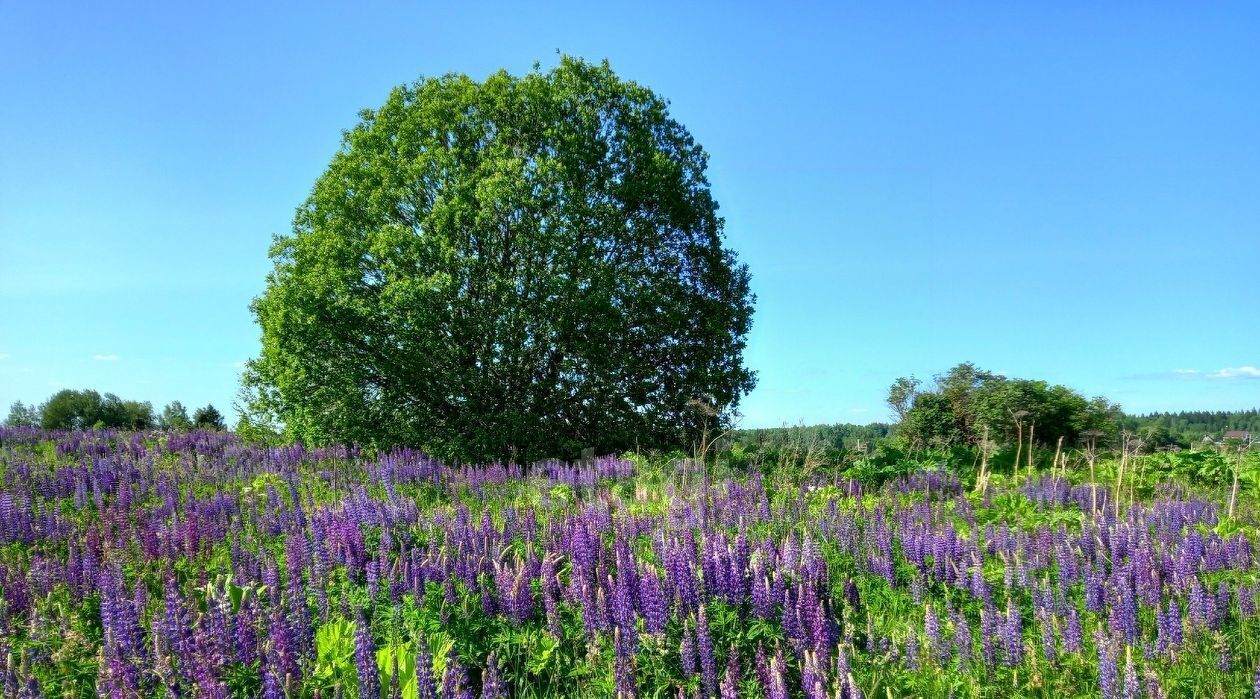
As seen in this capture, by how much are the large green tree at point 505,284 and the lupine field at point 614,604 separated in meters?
9.83

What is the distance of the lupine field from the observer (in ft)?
13.3

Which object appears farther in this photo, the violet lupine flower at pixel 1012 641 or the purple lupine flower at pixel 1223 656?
the purple lupine flower at pixel 1223 656

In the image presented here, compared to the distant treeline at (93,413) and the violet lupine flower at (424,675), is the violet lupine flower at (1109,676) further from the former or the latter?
the distant treeline at (93,413)

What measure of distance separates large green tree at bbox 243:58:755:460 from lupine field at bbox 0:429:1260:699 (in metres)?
9.83

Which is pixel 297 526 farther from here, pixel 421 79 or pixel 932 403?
pixel 932 403

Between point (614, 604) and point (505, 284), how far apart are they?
14262 mm

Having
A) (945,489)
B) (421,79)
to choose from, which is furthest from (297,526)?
(421,79)

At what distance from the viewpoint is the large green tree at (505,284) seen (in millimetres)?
18453

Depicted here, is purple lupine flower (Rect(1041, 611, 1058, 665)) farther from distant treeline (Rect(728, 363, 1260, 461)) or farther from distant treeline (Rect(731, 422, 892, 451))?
distant treeline (Rect(728, 363, 1260, 461))

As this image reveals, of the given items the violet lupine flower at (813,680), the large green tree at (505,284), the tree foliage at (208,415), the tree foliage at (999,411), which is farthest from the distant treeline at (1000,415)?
the violet lupine flower at (813,680)

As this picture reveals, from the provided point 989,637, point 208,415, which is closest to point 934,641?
point 989,637

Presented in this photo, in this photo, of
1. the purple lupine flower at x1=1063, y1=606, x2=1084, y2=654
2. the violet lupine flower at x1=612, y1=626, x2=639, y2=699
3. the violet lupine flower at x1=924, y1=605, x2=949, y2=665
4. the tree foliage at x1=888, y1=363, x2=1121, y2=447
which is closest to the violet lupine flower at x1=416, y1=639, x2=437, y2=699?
the violet lupine flower at x1=612, y1=626, x2=639, y2=699

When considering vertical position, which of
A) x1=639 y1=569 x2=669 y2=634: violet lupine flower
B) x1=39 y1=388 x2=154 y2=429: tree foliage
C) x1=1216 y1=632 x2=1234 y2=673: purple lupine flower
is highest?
x1=39 y1=388 x2=154 y2=429: tree foliage

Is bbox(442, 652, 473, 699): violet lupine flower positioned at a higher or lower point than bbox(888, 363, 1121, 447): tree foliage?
lower
